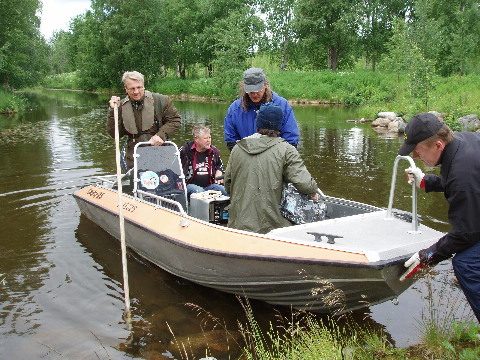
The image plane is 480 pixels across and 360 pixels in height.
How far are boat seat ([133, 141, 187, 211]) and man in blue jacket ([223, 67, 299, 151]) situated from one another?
99 cm

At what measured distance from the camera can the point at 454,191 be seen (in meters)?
2.87

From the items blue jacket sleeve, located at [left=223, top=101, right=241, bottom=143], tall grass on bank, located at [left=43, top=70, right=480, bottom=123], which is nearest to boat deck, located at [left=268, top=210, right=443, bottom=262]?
blue jacket sleeve, located at [left=223, top=101, right=241, bottom=143]

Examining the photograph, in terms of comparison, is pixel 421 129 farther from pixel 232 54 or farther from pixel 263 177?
pixel 232 54

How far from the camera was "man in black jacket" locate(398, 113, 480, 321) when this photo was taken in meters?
2.83

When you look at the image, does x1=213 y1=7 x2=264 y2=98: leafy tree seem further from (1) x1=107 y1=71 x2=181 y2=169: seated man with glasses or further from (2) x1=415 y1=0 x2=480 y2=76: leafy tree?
(1) x1=107 y1=71 x2=181 y2=169: seated man with glasses

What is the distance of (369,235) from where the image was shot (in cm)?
435

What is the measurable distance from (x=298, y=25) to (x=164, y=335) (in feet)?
128

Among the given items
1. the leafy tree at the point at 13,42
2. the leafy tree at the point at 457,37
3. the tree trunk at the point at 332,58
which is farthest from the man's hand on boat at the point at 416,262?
the tree trunk at the point at 332,58

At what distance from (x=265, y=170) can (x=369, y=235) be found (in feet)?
3.51

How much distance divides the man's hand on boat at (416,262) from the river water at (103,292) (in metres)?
0.18

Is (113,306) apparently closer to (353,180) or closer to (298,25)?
(353,180)

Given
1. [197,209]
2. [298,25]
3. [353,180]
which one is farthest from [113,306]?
[298,25]

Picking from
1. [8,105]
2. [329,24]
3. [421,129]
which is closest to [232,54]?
[329,24]

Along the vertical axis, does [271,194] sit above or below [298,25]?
below
